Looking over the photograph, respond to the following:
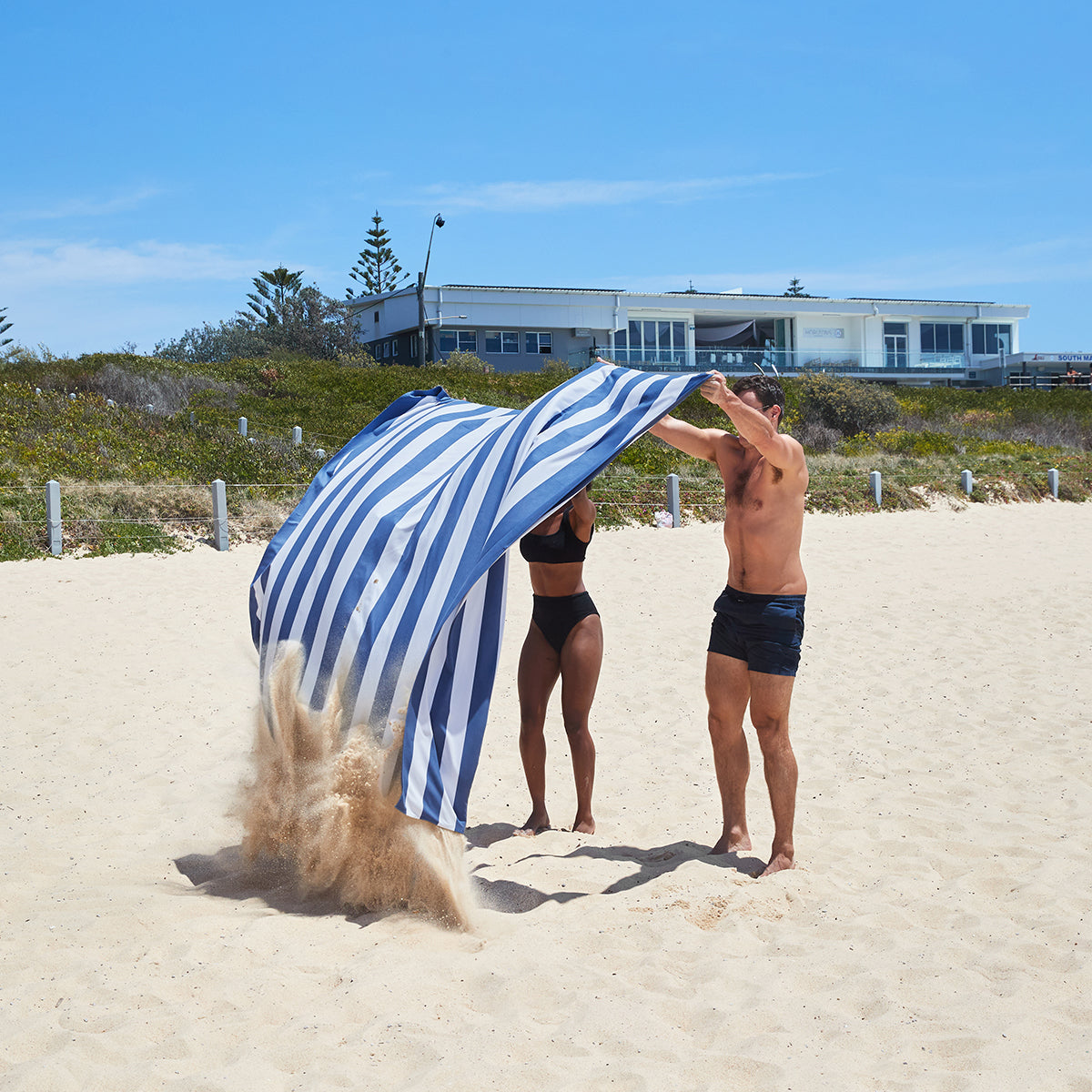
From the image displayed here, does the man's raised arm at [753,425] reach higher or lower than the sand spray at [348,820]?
higher

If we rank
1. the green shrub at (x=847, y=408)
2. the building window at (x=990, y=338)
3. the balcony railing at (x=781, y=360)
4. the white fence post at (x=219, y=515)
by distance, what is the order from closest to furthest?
the white fence post at (x=219, y=515), the green shrub at (x=847, y=408), the balcony railing at (x=781, y=360), the building window at (x=990, y=338)

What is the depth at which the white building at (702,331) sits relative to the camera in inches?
1405

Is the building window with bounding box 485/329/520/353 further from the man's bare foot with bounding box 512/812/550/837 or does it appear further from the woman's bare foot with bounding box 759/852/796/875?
the woman's bare foot with bounding box 759/852/796/875

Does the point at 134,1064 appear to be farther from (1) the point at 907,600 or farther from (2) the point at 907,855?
(1) the point at 907,600

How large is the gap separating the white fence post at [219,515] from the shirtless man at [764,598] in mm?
8934

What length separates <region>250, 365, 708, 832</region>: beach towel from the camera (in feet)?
11.3

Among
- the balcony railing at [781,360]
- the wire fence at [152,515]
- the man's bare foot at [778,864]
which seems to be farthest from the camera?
the balcony railing at [781,360]

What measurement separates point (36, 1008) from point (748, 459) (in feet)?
10.2

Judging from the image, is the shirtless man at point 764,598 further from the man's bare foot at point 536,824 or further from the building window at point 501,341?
the building window at point 501,341

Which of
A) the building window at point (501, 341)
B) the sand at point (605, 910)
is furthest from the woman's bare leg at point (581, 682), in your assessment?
the building window at point (501, 341)

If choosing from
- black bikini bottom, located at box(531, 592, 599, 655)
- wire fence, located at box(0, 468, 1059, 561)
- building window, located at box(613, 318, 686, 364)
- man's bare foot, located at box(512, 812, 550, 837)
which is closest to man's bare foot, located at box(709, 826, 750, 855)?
man's bare foot, located at box(512, 812, 550, 837)

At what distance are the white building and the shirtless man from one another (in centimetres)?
2850

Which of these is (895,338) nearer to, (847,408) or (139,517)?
(847,408)

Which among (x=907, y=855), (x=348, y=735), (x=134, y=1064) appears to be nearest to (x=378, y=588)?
(x=348, y=735)
